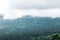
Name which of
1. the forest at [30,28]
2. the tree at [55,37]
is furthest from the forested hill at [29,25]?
the tree at [55,37]

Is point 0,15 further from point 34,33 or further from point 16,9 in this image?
point 34,33

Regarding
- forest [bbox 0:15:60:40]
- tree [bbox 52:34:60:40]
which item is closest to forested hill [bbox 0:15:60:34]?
forest [bbox 0:15:60:40]

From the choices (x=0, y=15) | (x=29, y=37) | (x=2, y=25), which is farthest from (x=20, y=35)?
(x=0, y=15)

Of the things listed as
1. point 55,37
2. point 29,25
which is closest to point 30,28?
point 29,25

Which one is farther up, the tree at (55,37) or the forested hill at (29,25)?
the forested hill at (29,25)

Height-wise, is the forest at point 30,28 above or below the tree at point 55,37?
above

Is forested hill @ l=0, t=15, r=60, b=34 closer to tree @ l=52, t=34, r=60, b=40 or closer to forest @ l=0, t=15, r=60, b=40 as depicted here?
forest @ l=0, t=15, r=60, b=40

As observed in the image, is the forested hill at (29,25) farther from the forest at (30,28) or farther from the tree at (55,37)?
the tree at (55,37)

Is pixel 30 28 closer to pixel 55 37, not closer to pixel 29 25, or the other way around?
pixel 29 25
